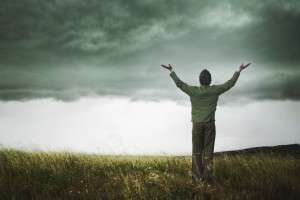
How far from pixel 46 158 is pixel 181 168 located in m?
4.26

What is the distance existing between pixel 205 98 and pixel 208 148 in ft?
4.17

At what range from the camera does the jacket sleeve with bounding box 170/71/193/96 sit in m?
11.6

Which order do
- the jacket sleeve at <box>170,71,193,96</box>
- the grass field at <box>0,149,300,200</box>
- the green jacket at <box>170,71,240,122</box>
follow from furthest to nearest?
the jacket sleeve at <box>170,71,193,96</box> < the green jacket at <box>170,71,240,122</box> < the grass field at <box>0,149,300,200</box>

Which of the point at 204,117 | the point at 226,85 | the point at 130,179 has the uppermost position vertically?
the point at 226,85

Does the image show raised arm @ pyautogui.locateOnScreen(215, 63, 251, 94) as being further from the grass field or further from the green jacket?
the grass field

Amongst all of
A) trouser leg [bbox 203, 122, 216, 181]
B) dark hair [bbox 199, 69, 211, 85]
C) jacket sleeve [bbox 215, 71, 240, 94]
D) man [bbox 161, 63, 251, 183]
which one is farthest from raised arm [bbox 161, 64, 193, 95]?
trouser leg [bbox 203, 122, 216, 181]

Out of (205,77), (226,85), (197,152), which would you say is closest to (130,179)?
(197,152)

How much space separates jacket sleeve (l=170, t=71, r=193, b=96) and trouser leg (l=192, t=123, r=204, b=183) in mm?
856

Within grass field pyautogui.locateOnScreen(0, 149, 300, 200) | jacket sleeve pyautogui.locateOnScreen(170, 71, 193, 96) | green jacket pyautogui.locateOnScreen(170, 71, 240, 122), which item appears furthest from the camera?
jacket sleeve pyautogui.locateOnScreen(170, 71, 193, 96)

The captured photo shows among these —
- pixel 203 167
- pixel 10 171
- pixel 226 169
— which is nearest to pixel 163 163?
pixel 226 169

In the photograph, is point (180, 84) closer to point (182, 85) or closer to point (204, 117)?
point (182, 85)

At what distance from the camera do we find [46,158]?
1445cm

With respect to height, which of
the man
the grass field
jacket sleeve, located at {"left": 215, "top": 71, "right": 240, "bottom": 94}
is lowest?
the grass field

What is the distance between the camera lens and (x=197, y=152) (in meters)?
11.7
